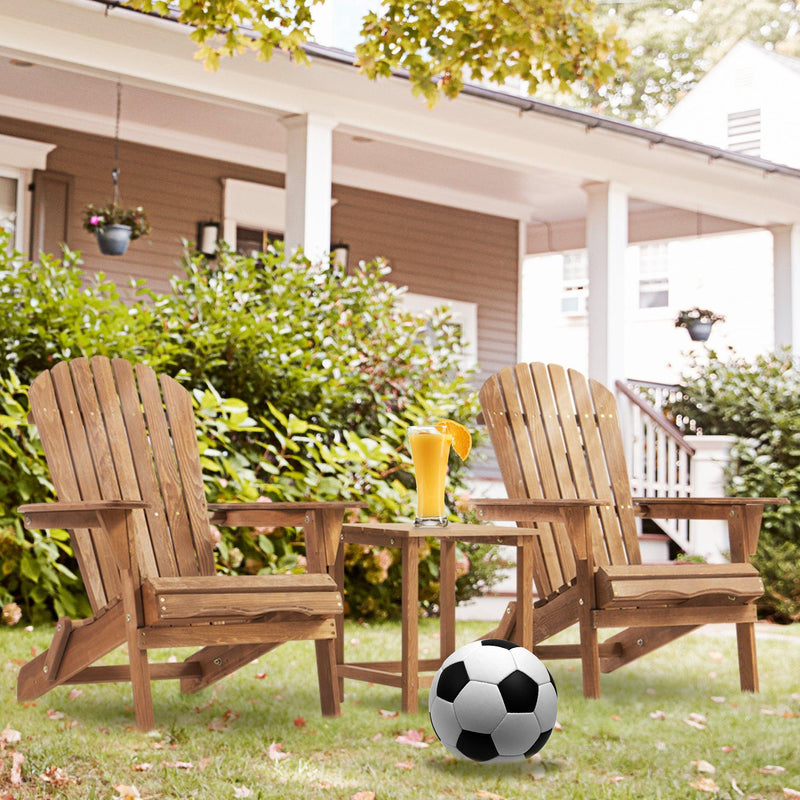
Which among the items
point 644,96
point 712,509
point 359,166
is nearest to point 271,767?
point 712,509

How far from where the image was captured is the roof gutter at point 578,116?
718 cm

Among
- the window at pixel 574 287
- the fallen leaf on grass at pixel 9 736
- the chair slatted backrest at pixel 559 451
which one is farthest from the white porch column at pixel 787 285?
the fallen leaf on grass at pixel 9 736

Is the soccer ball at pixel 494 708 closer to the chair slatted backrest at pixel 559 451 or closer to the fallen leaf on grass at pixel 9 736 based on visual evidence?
the fallen leaf on grass at pixel 9 736

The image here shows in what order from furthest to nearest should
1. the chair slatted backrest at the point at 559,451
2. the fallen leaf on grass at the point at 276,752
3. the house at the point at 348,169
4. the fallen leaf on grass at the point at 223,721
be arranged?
1. the house at the point at 348,169
2. the chair slatted backrest at the point at 559,451
3. the fallen leaf on grass at the point at 223,721
4. the fallen leaf on grass at the point at 276,752

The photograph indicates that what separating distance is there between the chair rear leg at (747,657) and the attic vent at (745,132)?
502 inches

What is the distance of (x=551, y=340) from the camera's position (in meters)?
18.0

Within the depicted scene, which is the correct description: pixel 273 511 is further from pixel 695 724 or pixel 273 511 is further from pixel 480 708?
pixel 695 724

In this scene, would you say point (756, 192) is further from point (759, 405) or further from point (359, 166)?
point (359, 166)

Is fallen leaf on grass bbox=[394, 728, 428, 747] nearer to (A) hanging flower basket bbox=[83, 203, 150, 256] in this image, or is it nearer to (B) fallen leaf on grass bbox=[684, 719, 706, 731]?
(B) fallen leaf on grass bbox=[684, 719, 706, 731]

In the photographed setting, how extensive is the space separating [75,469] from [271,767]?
129 cm

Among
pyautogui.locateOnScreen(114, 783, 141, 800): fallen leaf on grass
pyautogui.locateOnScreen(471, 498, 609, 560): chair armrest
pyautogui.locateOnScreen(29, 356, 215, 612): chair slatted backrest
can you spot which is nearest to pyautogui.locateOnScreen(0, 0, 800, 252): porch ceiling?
pyautogui.locateOnScreen(29, 356, 215, 612): chair slatted backrest

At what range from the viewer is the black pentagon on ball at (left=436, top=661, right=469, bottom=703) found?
9.73 feet

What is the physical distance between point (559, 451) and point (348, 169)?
6111 mm

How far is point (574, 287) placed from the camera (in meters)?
18.1
